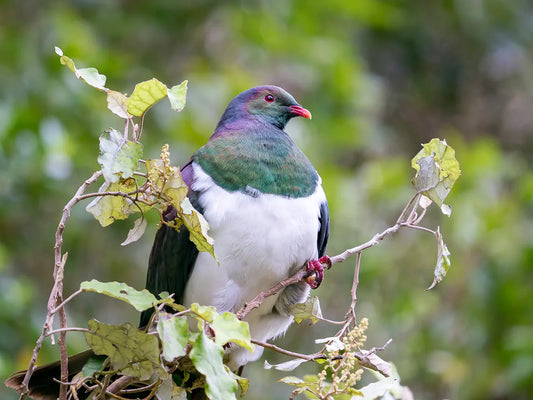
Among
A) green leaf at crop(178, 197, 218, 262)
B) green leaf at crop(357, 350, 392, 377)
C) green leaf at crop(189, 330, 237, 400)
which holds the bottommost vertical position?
green leaf at crop(189, 330, 237, 400)

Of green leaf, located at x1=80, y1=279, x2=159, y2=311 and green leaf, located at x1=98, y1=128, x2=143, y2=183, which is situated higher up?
green leaf, located at x1=98, y1=128, x2=143, y2=183

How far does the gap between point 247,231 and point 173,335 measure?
3.17ft

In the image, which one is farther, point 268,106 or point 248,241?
point 268,106

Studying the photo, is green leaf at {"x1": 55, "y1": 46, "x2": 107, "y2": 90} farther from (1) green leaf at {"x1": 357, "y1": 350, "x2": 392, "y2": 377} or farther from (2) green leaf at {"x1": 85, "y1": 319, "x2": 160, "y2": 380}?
(1) green leaf at {"x1": 357, "y1": 350, "x2": 392, "y2": 377}

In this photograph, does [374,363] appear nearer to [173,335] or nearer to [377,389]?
[377,389]

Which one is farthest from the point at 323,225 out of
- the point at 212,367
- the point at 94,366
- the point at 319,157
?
the point at 319,157

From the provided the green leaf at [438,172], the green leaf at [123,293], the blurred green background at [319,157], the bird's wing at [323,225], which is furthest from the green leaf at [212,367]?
the blurred green background at [319,157]

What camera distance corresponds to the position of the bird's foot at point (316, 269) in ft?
8.11

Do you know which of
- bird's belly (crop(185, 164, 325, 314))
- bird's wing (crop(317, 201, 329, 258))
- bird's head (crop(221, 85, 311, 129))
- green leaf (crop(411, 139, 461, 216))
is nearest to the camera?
green leaf (crop(411, 139, 461, 216))

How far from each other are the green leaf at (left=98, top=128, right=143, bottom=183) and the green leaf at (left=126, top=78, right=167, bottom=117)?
4.5 inches

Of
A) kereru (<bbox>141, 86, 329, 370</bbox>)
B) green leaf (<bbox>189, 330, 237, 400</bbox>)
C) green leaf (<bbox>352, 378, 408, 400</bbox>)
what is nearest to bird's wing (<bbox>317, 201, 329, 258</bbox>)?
kereru (<bbox>141, 86, 329, 370</bbox>)

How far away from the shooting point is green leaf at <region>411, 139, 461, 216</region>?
6.79ft

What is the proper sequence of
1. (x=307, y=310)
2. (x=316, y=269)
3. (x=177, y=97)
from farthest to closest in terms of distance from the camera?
(x=316, y=269), (x=307, y=310), (x=177, y=97)

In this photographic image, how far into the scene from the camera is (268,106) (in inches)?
124
